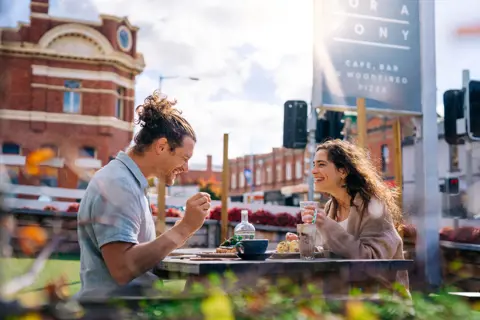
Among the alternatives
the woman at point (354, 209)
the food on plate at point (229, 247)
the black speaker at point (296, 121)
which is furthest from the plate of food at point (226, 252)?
the black speaker at point (296, 121)

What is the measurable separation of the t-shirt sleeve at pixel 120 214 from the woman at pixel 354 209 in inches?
42.1

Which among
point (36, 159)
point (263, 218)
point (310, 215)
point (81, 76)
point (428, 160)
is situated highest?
point (81, 76)

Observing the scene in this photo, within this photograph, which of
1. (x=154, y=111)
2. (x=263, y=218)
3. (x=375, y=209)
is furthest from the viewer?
(x=263, y=218)

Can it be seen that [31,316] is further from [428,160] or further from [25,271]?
[428,160]

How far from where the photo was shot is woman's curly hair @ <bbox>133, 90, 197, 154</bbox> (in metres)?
2.54

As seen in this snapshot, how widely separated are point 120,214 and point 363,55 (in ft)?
22.3

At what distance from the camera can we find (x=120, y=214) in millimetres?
2049

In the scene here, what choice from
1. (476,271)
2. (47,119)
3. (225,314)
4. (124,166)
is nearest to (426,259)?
(476,271)

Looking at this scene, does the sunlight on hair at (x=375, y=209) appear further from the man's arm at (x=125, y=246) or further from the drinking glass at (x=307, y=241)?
the man's arm at (x=125, y=246)

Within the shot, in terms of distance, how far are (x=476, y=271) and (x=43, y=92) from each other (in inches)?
945

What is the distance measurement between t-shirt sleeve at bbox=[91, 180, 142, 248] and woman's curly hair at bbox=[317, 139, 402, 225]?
148 cm

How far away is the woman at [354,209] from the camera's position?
3.01m

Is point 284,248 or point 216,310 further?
point 284,248

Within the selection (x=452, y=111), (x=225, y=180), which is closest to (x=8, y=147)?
(x=452, y=111)
